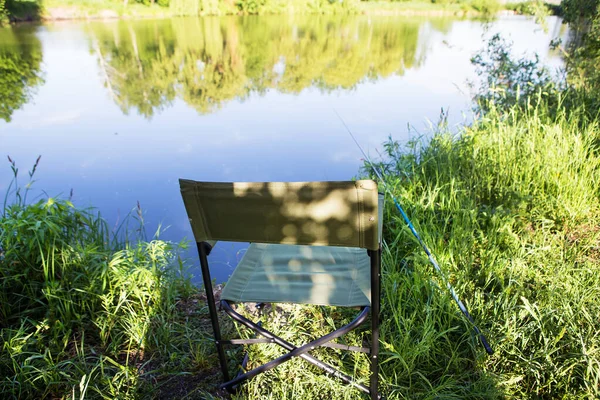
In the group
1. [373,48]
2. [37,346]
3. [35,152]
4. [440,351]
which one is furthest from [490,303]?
[373,48]

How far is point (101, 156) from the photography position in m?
4.50

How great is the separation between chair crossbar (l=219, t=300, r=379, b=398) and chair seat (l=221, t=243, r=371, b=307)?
0.05 m

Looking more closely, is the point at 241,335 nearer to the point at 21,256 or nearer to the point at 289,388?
the point at 289,388

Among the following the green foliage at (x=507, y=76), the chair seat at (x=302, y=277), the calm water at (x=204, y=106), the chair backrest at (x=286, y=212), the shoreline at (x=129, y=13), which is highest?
the shoreline at (x=129, y=13)

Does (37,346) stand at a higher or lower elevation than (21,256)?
lower

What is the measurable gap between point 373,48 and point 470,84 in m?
6.11

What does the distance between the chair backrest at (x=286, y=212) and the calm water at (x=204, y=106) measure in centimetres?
158

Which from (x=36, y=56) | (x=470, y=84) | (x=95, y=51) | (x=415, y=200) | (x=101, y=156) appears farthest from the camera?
(x=95, y=51)

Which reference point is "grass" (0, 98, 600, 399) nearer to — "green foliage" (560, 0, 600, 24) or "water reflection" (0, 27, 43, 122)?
→ "green foliage" (560, 0, 600, 24)

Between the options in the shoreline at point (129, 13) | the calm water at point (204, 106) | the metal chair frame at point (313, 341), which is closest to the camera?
the metal chair frame at point (313, 341)

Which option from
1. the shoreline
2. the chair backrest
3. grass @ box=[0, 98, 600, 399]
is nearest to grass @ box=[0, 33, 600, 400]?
grass @ box=[0, 98, 600, 399]

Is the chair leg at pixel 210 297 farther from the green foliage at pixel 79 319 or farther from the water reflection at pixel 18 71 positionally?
the water reflection at pixel 18 71

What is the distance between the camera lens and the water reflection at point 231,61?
7.03 m

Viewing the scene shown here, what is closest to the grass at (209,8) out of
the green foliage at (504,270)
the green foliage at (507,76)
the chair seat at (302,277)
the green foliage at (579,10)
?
the green foliage at (507,76)
